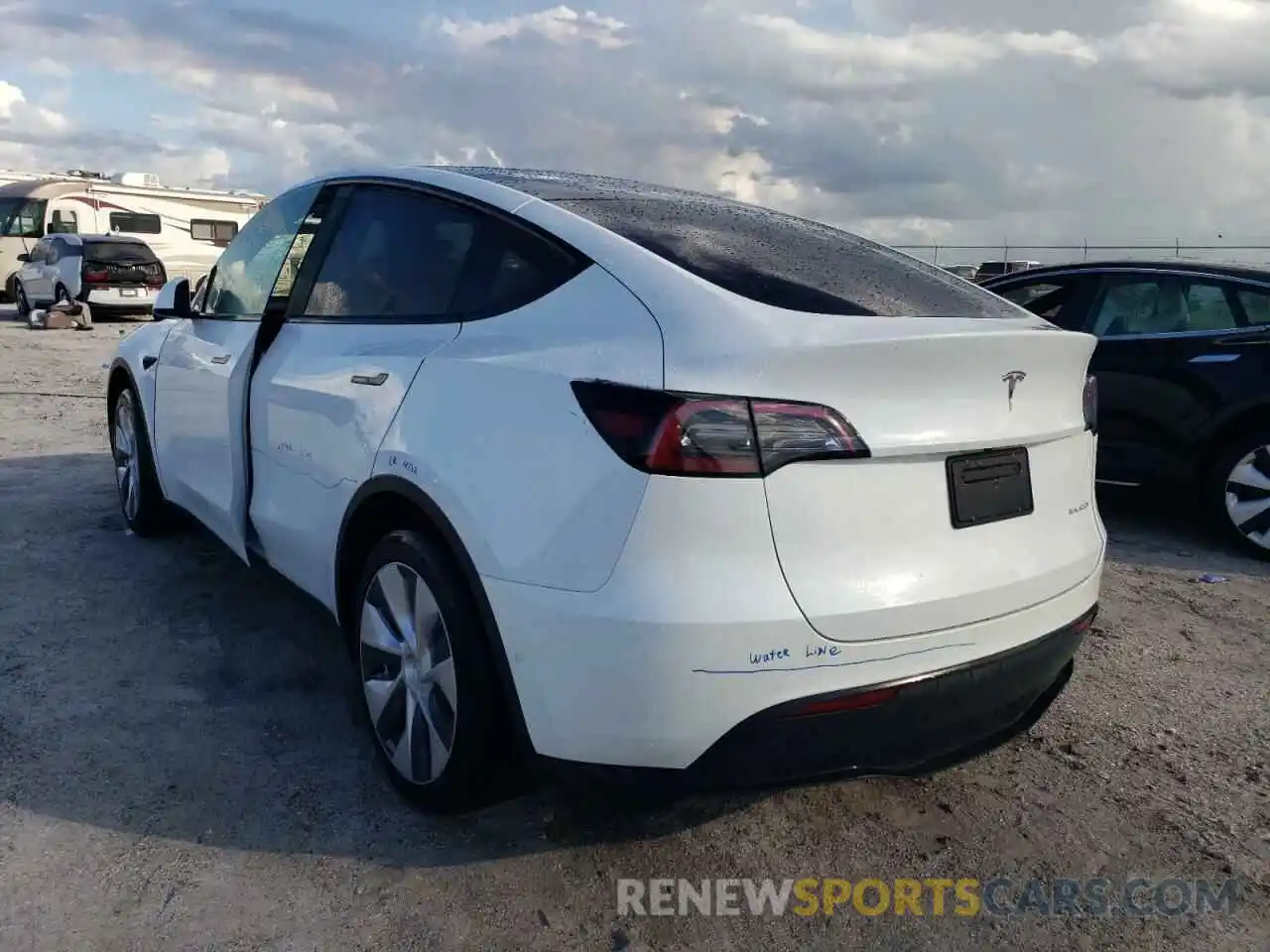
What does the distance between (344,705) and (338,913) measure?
115cm

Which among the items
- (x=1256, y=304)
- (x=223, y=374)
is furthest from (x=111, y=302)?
(x=1256, y=304)

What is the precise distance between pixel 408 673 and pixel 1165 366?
4.72 m

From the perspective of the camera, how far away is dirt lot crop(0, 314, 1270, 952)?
2412 millimetres

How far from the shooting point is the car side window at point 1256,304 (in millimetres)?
5566

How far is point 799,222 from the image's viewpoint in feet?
11.4

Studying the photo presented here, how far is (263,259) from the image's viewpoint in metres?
4.03

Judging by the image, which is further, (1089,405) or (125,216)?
(125,216)

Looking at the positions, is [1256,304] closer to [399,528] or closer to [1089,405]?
[1089,405]

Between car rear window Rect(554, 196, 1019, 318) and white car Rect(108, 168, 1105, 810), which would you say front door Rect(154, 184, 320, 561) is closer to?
white car Rect(108, 168, 1105, 810)

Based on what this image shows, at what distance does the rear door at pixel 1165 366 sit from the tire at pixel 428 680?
14.9ft

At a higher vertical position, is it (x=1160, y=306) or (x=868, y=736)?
(x=1160, y=306)

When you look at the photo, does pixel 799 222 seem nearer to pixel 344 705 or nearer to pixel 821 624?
pixel 821 624

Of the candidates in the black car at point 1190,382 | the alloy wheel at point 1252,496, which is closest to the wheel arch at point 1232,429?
the black car at point 1190,382

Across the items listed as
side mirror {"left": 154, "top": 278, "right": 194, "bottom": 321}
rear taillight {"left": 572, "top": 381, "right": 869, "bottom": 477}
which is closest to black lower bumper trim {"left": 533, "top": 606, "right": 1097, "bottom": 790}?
rear taillight {"left": 572, "top": 381, "right": 869, "bottom": 477}
